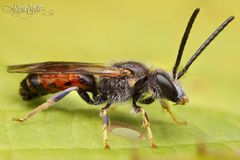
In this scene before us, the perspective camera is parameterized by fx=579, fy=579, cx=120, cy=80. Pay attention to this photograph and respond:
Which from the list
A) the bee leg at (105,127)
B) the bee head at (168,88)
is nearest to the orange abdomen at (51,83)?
the bee leg at (105,127)

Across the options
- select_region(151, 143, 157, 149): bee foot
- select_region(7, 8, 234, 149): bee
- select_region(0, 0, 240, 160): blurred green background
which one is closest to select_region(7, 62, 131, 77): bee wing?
select_region(7, 8, 234, 149): bee

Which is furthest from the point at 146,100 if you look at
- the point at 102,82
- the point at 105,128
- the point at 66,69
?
the point at 105,128

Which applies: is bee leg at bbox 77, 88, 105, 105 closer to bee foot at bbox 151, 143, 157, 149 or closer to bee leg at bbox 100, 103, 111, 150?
bee leg at bbox 100, 103, 111, 150

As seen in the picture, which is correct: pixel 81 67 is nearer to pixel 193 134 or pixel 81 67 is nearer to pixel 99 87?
pixel 99 87

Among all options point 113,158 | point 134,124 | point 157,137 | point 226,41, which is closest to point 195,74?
point 226,41

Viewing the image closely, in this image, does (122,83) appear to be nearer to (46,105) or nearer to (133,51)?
(46,105)

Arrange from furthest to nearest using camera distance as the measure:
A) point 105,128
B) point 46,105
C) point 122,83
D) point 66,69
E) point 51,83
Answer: point 51,83 → point 122,83 → point 66,69 → point 46,105 → point 105,128
